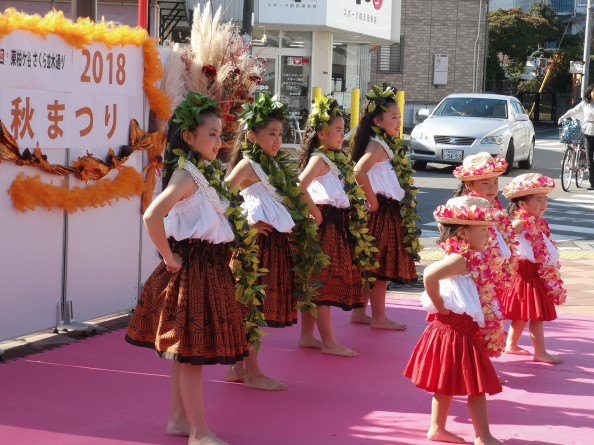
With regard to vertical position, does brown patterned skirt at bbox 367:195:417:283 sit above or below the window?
below

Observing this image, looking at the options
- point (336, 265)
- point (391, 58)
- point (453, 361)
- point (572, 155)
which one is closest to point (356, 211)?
point (336, 265)

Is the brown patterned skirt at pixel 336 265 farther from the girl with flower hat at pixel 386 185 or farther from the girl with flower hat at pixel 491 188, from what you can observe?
the girl with flower hat at pixel 491 188

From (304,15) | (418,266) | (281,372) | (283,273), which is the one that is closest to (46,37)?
(283,273)

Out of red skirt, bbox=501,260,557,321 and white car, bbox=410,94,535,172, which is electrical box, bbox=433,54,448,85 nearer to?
white car, bbox=410,94,535,172

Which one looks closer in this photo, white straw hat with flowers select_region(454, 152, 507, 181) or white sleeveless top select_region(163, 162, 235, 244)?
white sleeveless top select_region(163, 162, 235, 244)

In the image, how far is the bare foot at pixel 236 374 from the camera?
5.82m

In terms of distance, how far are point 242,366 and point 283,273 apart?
613 millimetres

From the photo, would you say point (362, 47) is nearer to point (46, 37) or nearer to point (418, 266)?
point (418, 266)

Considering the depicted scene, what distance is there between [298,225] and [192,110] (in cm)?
145

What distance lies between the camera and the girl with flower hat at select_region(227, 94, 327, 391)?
569 cm

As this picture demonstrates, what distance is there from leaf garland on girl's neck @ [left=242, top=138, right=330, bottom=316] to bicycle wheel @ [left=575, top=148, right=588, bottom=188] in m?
12.3

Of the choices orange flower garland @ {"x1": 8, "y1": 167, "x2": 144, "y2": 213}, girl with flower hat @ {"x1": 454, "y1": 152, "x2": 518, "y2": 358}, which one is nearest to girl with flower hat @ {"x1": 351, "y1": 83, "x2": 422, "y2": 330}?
girl with flower hat @ {"x1": 454, "y1": 152, "x2": 518, "y2": 358}

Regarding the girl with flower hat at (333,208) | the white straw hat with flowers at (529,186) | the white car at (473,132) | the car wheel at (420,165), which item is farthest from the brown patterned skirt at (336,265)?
the car wheel at (420,165)

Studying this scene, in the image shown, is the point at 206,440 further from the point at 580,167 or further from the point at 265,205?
the point at 580,167
